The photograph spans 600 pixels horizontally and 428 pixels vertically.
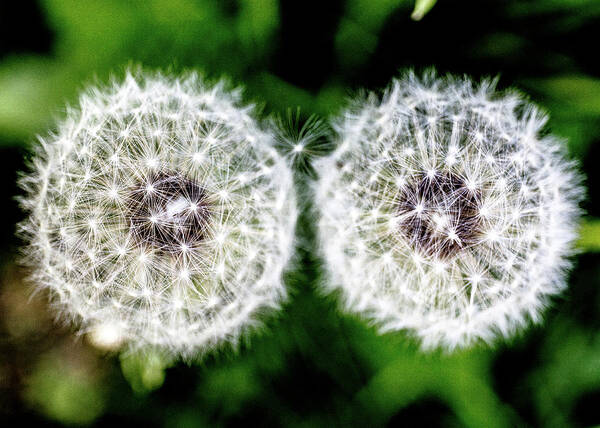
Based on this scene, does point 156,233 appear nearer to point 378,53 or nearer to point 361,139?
point 361,139

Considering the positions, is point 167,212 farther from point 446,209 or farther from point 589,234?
point 589,234

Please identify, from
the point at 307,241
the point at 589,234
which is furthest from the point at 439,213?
the point at 589,234

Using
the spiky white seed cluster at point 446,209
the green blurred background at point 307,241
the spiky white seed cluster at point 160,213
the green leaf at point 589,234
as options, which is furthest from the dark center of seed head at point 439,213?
the green leaf at point 589,234

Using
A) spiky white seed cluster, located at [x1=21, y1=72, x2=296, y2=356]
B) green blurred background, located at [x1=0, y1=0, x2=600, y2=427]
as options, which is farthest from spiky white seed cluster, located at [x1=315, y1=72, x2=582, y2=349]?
green blurred background, located at [x1=0, y1=0, x2=600, y2=427]

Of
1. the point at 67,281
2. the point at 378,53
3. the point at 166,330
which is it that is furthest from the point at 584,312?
the point at 67,281

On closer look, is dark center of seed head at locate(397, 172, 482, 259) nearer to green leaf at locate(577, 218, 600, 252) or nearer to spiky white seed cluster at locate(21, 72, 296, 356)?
spiky white seed cluster at locate(21, 72, 296, 356)

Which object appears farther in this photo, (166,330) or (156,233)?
(166,330)

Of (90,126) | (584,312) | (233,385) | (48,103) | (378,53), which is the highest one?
(48,103)
